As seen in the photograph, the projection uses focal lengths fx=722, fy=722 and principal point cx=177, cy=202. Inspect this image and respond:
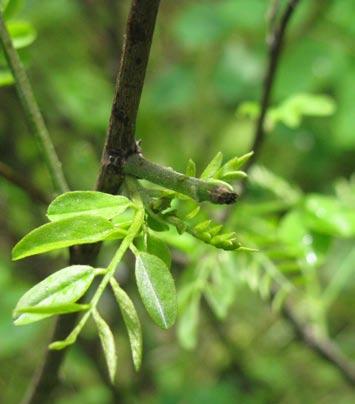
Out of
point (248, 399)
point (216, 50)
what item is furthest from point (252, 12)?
point (248, 399)

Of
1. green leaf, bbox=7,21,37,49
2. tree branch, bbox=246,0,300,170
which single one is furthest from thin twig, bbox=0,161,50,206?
tree branch, bbox=246,0,300,170

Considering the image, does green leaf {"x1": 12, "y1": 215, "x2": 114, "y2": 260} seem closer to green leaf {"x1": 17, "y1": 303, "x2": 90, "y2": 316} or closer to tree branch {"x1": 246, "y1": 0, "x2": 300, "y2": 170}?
green leaf {"x1": 17, "y1": 303, "x2": 90, "y2": 316}

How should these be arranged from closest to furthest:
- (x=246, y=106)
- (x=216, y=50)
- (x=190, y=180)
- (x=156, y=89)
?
1. (x=190, y=180)
2. (x=246, y=106)
3. (x=156, y=89)
4. (x=216, y=50)

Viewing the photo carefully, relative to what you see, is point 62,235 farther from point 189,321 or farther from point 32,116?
point 189,321

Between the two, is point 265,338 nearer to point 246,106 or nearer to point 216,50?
point 216,50

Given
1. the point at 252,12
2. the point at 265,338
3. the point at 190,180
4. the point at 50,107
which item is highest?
the point at 190,180

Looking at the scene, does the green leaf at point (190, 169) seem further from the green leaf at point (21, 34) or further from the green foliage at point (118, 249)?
the green leaf at point (21, 34)

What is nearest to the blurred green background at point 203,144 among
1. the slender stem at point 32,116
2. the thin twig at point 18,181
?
the thin twig at point 18,181
